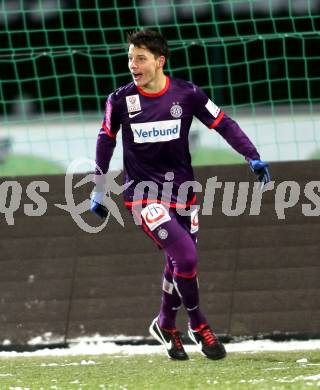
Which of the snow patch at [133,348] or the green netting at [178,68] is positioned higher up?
the green netting at [178,68]

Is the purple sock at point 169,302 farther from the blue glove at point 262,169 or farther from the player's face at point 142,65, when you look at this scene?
the player's face at point 142,65

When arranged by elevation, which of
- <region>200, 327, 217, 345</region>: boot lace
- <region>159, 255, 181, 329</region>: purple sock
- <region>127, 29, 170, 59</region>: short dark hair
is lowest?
<region>200, 327, 217, 345</region>: boot lace

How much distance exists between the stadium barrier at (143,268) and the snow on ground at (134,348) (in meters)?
0.08

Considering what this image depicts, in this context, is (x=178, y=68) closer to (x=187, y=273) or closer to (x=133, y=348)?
(x=133, y=348)

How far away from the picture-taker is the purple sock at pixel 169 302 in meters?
7.70

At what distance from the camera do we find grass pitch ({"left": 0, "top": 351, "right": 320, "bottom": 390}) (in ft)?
20.9

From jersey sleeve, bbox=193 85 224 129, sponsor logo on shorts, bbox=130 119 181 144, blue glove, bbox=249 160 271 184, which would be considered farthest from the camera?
jersey sleeve, bbox=193 85 224 129

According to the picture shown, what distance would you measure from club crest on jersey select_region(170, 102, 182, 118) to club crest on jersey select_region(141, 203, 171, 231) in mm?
561

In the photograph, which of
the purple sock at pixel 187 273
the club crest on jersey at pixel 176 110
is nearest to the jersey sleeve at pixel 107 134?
the club crest on jersey at pixel 176 110

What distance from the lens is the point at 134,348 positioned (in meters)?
8.56

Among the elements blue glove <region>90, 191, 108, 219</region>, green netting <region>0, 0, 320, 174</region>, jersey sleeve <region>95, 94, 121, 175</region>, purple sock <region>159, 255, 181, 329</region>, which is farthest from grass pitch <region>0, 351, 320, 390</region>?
green netting <region>0, 0, 320, 174</region>

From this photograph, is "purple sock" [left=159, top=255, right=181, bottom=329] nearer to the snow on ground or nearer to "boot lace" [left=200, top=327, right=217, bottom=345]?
"boot lace" [left=200, top=327, right=217, bottom=345]

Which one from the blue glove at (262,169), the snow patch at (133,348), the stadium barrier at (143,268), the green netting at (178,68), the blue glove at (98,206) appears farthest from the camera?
the green netting at (178,68)

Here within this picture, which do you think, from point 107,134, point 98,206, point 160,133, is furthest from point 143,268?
point 160,133
